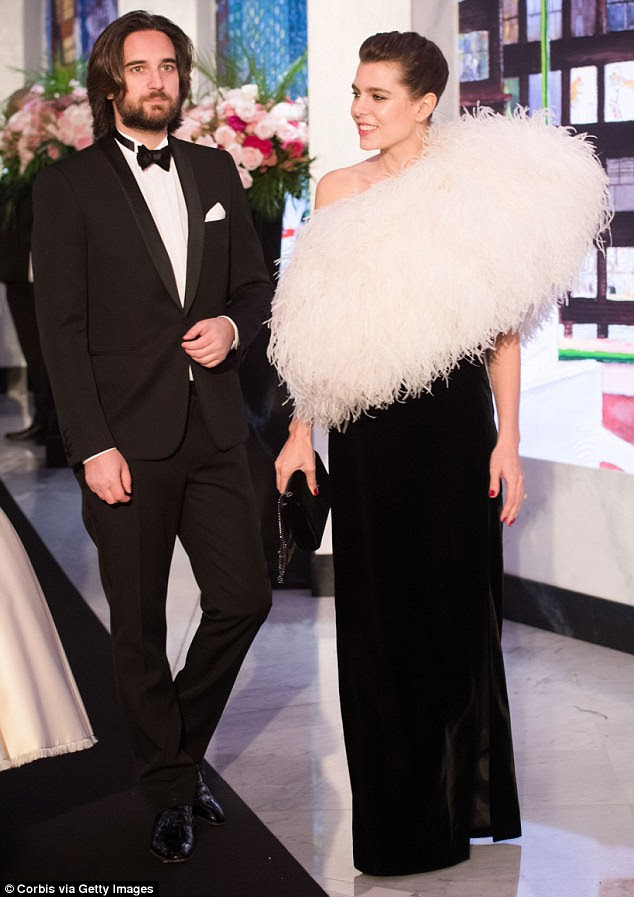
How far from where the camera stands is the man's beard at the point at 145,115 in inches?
111

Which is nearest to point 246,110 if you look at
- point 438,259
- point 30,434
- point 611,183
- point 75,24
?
point 611,183

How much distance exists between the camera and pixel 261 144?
17.2 ft

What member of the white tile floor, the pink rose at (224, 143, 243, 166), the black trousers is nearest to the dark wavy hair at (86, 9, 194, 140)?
the black trousers

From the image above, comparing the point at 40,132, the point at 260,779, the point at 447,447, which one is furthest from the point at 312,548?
the point at 40,132

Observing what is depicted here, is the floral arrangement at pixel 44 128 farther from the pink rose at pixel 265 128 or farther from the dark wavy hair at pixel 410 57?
the dark wavy hair at pixel 410 57

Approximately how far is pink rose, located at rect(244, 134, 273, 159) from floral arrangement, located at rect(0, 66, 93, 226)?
1975 mm

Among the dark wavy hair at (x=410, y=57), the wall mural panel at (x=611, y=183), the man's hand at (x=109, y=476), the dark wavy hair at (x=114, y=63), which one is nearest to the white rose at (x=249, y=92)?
the wall mural panel at (x=611, y=183)

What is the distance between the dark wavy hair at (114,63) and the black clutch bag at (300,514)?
2.85 feet

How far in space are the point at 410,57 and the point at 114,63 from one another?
642 millimetres

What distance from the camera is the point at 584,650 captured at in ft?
15.0

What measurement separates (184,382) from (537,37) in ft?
8.54

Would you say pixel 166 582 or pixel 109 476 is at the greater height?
pixel 109 476

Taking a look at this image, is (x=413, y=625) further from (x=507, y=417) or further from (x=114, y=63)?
(x=114, y=63)

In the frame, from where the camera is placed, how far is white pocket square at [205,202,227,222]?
2922 mm
